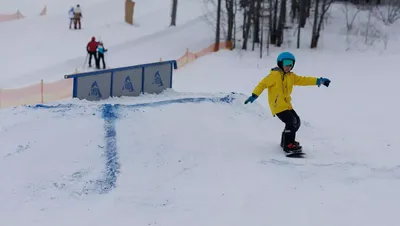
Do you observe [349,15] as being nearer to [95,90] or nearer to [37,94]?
[37,94]

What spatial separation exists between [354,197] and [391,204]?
15.0 inches

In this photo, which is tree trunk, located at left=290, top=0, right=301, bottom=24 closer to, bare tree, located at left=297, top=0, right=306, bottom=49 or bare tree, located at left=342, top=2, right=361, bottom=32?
bare tree, located at left=297, top=0, right=306, bottom=49

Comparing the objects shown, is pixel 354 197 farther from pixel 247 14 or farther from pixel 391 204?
pixel 247 14

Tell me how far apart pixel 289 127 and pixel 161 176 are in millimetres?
2120

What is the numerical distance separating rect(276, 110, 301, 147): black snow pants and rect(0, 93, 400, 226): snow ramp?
27 centimetres

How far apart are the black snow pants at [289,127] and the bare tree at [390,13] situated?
25864 millimetres

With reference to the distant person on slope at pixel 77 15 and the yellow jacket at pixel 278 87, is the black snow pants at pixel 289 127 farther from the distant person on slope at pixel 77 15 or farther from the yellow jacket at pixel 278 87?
the distant person on slope at pixel 77 15

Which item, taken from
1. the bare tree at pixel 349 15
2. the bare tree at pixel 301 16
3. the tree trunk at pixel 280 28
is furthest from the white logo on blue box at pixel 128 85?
the bare tree at pixel 349 15

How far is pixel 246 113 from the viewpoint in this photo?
870cm

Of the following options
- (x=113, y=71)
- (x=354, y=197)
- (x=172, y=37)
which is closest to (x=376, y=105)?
(x=113, y=71)

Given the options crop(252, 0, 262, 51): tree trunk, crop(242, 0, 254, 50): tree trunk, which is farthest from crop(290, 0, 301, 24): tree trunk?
crop(242, 0, 254, 50): tree trunk

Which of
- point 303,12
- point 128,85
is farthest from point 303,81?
point 303,12

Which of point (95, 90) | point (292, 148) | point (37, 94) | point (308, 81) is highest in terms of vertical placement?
point (308, 81)

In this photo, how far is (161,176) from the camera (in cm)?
602
